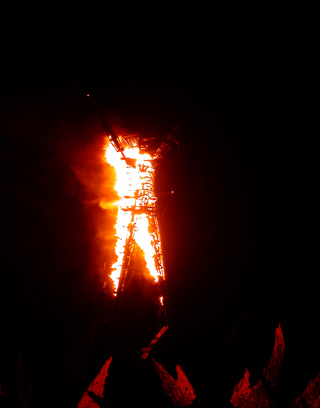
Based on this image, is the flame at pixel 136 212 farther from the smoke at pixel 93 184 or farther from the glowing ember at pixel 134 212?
the smoke at pixel 93 184

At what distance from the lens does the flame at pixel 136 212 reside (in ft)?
11.0

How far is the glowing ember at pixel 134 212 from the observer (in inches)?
131

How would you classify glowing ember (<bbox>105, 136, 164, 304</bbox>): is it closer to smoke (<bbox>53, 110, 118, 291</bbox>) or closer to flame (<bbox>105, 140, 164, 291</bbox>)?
flame (<bbox>105, 140, 164, 291</bbox>)

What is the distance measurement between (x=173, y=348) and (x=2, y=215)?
3.25 m

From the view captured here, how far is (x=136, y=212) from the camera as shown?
3469 millimetres

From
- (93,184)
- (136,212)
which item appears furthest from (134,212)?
(93,184)

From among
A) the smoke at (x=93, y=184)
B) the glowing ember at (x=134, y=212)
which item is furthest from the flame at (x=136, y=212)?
the smoke at (x=93, y=184)

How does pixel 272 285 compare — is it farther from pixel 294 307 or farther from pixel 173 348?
pixel 173 348

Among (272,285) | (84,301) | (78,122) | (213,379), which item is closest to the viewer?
(213,379)

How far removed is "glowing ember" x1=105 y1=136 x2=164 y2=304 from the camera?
3.33 meters

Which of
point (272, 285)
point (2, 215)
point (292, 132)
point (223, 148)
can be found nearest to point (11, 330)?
point (2, 215)

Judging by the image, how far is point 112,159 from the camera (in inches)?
150

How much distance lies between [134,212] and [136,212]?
0.08ft

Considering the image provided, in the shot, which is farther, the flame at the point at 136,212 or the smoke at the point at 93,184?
the smoke at the point at 93,184
